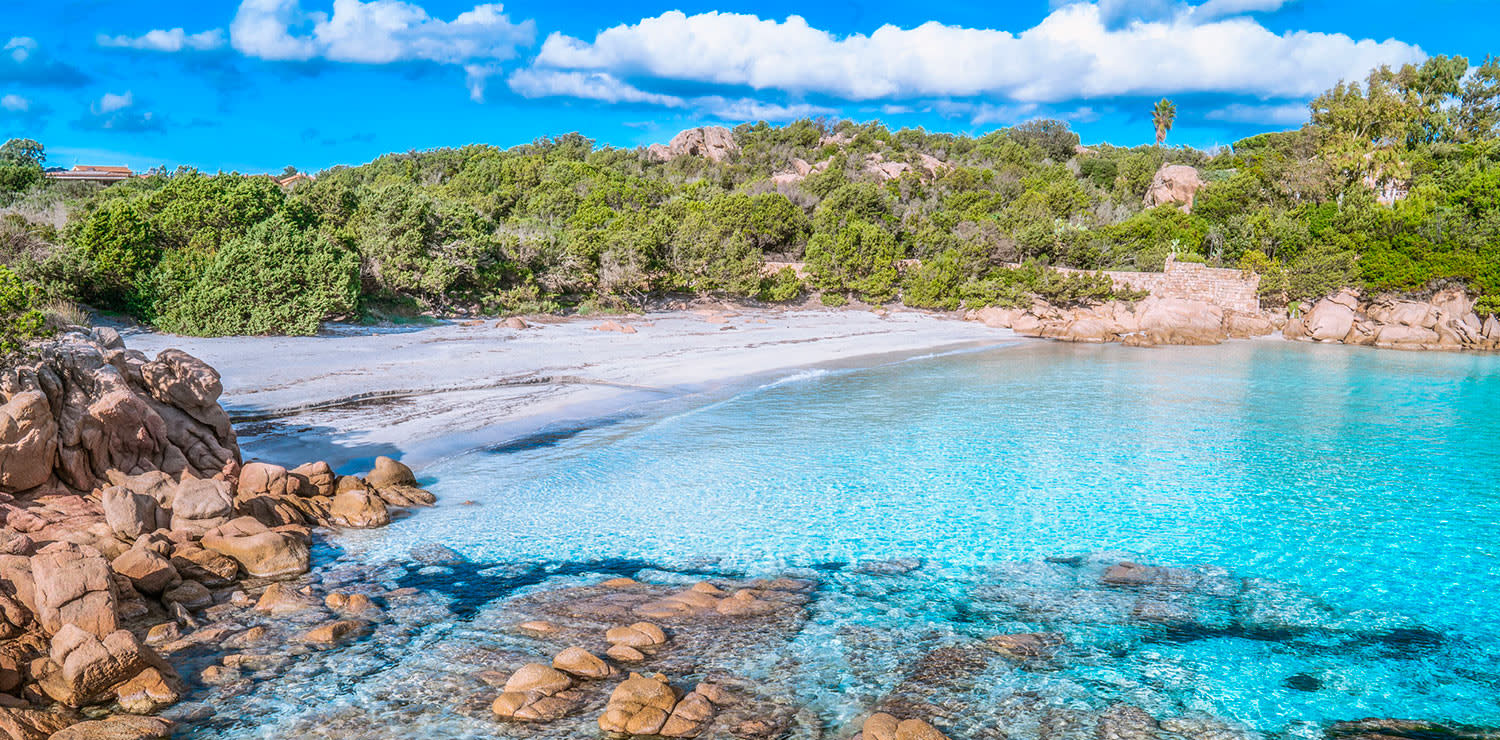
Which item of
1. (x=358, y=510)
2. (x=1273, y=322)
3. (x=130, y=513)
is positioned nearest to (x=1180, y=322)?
(x=1273, y=322)

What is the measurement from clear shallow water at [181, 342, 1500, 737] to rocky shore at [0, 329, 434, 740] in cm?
76

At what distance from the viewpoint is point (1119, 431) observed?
15.8 m

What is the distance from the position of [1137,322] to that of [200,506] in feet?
111

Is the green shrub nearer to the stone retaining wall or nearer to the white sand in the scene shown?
the stone retaining wall

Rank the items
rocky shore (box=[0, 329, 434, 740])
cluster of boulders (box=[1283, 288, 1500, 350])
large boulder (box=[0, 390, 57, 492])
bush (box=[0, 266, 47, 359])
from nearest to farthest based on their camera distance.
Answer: rocky shore (box=[0, 329, 434, 740])
large boulder (box=[0, 390, 57, 492])
bush (box=[0, 266, 47, 359])
cluster of boulders (box=[1283, 288, 1500, 350])

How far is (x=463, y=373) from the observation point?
56.4 ft

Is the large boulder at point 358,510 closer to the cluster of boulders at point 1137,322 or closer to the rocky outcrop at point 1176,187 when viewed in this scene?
the cluster of boulders at point 1137,322

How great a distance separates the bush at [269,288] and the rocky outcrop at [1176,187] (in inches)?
1739

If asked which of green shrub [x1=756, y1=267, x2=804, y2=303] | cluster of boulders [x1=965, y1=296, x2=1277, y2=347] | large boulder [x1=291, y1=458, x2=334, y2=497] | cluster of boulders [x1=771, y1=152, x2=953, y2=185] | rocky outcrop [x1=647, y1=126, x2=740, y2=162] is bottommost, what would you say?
large boulder [x1=291, y1=458, x2=334, y2=497]

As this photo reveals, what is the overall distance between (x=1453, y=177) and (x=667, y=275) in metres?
34.5

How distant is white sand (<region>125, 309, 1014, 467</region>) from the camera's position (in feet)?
41.5

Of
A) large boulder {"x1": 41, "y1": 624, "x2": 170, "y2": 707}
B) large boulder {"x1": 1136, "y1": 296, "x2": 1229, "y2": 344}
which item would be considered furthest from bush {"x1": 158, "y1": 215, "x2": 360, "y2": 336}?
large boulder {"x1": 1136, "y1": 296, "x2": 1229, "y2": 344}

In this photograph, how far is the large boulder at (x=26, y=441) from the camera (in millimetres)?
7578

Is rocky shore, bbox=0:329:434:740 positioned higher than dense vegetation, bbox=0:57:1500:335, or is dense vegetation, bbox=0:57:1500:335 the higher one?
dense vegetation, bbox=0:57:1500:335
